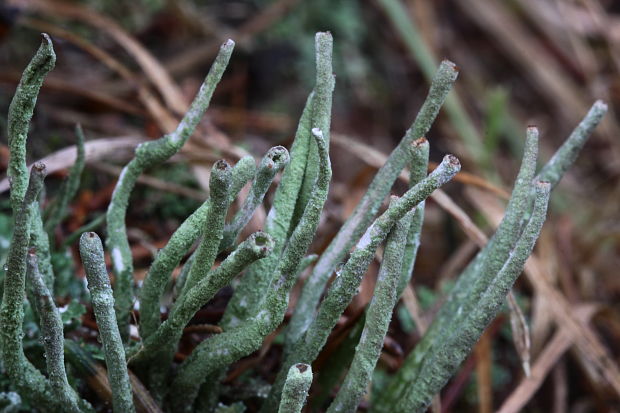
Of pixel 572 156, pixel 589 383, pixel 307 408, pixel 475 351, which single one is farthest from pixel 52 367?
pixel 589 383

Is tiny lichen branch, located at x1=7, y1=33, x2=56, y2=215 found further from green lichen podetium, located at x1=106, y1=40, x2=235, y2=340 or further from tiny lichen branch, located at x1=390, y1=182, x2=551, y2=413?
tiny lichen branch, located at x1=390, y1=182, x2=551, y2=413

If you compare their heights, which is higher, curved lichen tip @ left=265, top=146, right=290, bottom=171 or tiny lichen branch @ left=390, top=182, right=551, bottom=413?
curved lichen tip @ left=265, top=146, right=290, bottom=171

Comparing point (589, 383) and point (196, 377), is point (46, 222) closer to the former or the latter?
point (196, 377)

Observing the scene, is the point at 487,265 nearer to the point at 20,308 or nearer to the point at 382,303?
the point at 382,303

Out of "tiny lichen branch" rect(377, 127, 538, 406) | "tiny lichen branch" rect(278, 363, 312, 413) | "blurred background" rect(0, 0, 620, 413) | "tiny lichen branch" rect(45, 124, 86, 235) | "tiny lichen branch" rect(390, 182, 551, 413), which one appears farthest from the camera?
"blurred background" rect(0, 0, 620, 413)

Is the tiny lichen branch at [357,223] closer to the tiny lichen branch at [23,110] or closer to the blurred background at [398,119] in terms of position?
the blurred background at [398,119]

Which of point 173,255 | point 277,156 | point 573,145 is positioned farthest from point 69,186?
point 573,145

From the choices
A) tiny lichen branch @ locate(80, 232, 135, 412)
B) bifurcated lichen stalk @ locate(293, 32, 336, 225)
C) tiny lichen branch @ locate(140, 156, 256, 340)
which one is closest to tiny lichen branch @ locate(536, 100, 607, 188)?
bifurcated lichen stalk @ locate(293, 32, 336, 225)
